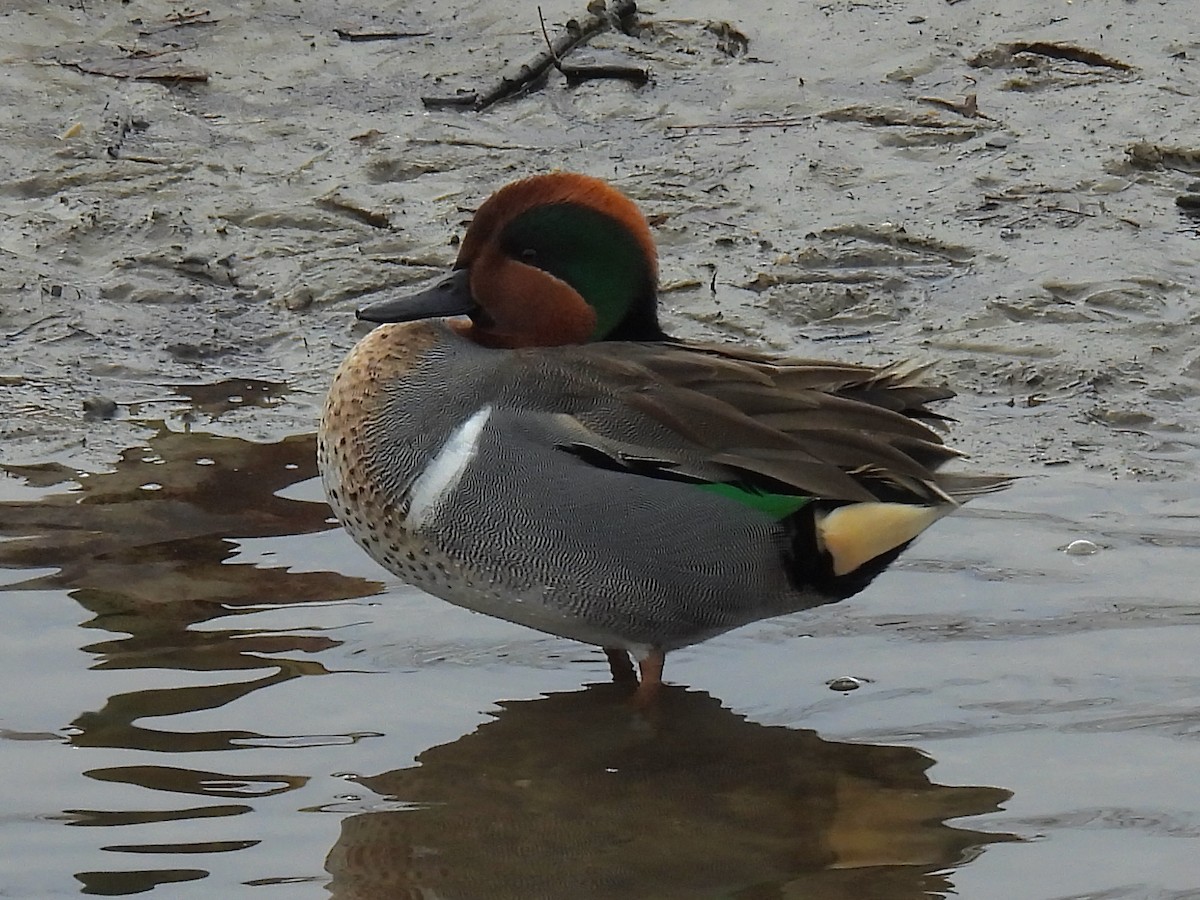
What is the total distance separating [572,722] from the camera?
4.23 metres

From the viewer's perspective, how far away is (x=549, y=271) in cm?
430

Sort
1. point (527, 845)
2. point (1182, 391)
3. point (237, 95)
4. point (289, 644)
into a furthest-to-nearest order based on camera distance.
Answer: point (237, 95), point (1182, 391), point (289, 644), point (527, 845)

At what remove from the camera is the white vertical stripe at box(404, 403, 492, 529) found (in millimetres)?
4066

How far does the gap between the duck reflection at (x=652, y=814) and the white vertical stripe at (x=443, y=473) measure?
1.51 ft

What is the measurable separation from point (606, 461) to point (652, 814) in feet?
2.32

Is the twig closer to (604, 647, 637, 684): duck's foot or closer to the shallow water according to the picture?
the shallow water

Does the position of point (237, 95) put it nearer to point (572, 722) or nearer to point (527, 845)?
point (572, 722)

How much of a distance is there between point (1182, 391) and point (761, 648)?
1778 mm

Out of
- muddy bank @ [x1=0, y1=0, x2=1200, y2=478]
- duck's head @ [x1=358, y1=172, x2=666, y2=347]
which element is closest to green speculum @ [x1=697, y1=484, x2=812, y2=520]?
duck's head @ [x1=358, y1=172, x2=666, y2=347]

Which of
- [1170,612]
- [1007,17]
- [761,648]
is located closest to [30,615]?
[761,648]

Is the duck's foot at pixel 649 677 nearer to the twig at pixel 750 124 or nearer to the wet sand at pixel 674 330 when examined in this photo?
the wet sand at pixel 674 330

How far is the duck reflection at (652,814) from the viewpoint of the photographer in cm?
359

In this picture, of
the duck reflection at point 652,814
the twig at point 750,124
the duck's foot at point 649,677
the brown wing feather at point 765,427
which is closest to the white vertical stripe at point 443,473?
the brown wing feather at point 765,427

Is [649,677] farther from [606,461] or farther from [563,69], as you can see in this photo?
[563,69]
